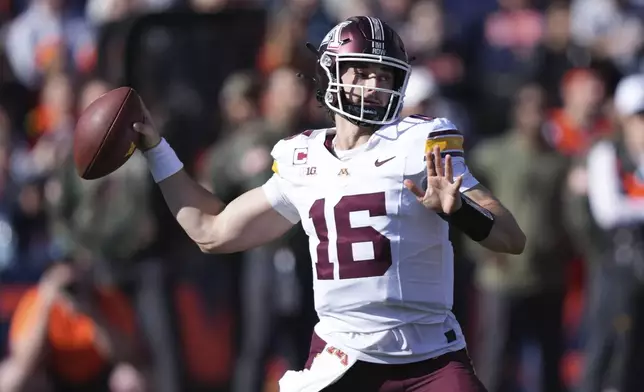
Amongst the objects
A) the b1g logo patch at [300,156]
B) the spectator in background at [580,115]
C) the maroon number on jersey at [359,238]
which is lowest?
the spectator in background at [580,115]

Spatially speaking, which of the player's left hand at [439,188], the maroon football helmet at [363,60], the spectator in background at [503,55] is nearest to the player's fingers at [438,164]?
the player's left hand at [439,188]

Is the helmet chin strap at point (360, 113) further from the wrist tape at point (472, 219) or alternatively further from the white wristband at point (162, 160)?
the white wristband at point (162, 160)

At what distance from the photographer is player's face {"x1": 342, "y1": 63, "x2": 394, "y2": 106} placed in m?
4.03

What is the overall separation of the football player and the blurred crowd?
269cm

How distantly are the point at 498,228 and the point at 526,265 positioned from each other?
3.37 m

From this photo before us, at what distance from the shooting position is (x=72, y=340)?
255 inches

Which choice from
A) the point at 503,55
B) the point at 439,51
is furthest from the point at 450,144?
the point at 503,55

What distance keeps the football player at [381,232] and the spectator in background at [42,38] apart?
473 centimetres

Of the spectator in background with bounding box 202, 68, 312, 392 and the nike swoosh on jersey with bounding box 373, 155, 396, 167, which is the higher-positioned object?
the nike swoosh on jersey with bounding box 373, 155, 396, 167

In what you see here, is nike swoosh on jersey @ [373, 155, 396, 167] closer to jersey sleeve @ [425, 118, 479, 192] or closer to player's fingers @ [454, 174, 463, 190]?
jersey sleeve @ [425, 118, 479, 192]

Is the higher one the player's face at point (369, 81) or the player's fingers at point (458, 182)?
the player's face at point (369, 81)

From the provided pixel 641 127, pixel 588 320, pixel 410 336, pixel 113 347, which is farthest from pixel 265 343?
pixel 410 336

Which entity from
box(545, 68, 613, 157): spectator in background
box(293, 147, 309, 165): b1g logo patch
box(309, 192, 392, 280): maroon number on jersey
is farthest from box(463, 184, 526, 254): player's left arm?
box(545, 68, 613, 157): spectator in background

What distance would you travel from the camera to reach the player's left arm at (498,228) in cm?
383
